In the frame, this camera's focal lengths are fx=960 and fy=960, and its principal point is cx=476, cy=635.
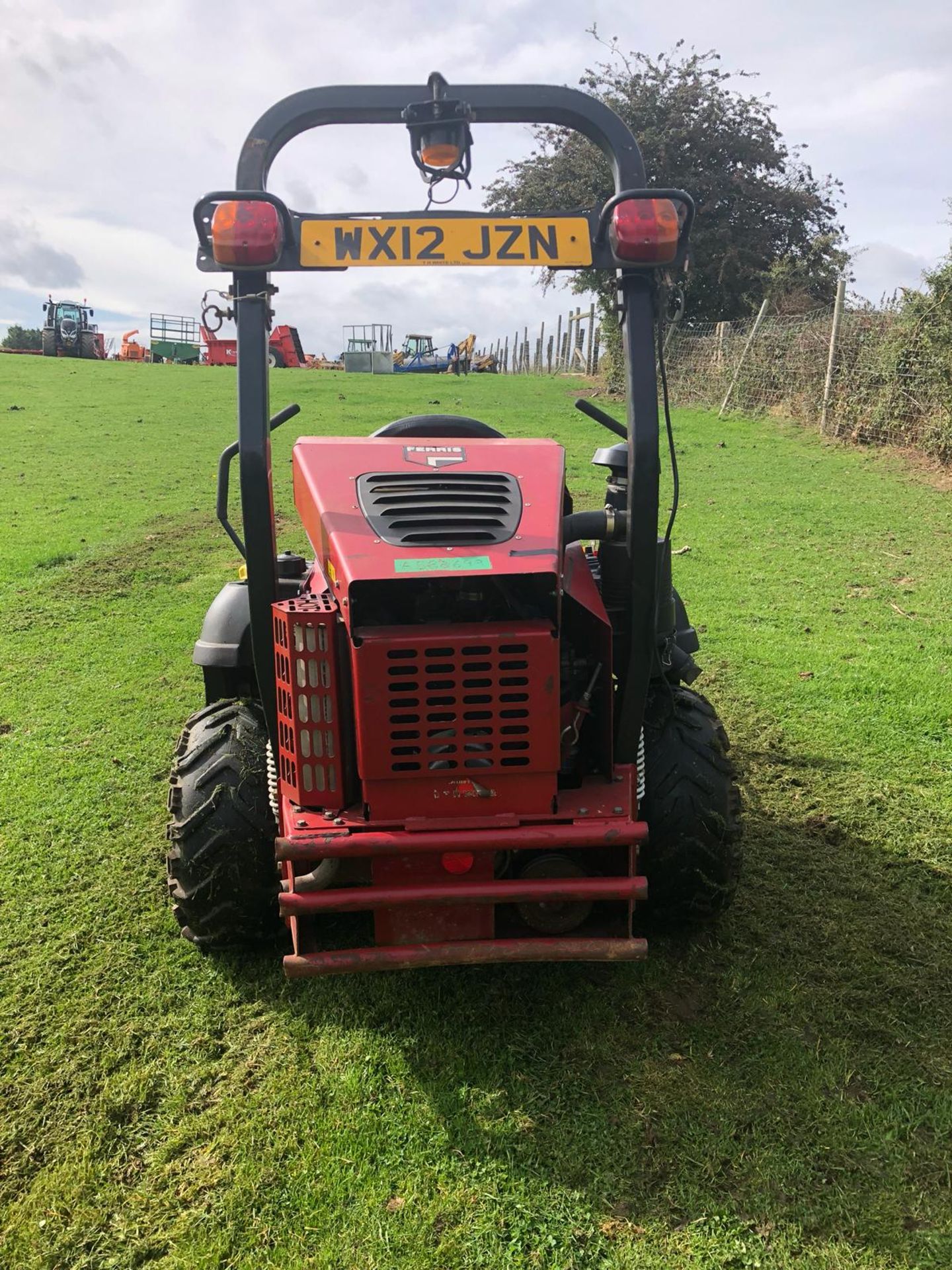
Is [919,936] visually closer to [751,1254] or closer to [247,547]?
[751,1254]

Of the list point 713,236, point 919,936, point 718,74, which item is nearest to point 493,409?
point 713,236

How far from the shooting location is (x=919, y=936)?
10.5 feet

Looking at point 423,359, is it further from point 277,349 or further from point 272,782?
point 272,782

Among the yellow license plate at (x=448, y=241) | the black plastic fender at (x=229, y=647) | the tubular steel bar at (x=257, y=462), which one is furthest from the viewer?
the black plastic fender at (x=229, y=647)

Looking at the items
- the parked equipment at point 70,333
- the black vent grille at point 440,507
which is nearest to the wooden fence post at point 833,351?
the black vent grille at point 440,507

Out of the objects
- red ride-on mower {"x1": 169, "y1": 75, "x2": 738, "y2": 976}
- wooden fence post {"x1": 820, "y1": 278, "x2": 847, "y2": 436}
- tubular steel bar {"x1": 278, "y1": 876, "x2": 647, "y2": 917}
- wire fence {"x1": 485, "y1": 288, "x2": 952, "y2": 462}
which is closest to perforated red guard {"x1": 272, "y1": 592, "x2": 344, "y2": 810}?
red ride-on mower {"x1": 169, "y1": 75, "x2": 738, "y2": 976}

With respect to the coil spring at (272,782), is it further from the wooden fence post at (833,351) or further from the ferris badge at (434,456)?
the wooden fence post at (833,351)

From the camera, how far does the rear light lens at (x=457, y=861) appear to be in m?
2.55

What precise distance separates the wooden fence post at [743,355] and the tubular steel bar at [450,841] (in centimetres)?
1397

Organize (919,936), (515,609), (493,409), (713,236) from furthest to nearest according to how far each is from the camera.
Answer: (713,236)
(493,409)
(919,936)
(515,609)

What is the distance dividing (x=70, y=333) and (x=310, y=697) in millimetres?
36770

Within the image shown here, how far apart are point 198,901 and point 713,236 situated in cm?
2330

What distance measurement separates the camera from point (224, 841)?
2.87 m

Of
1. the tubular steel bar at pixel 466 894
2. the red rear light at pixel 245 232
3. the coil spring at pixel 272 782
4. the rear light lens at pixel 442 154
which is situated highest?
the rear light lens at pixel 442 154
